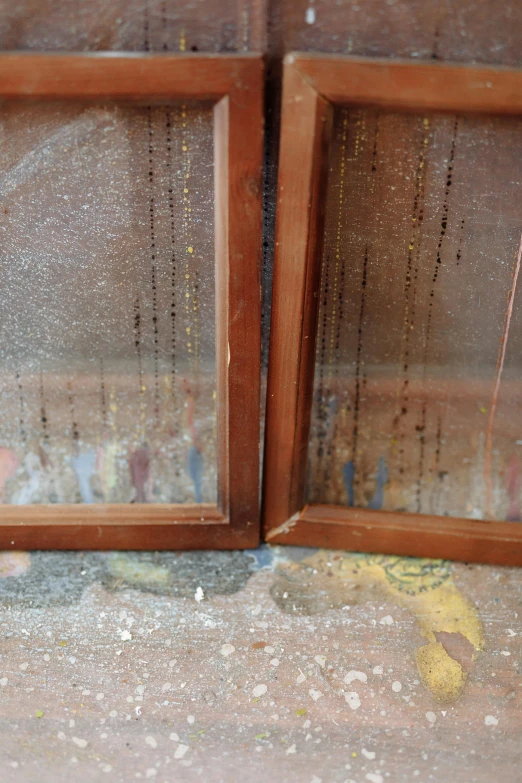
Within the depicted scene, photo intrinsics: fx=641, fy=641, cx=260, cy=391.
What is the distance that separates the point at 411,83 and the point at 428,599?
85cm

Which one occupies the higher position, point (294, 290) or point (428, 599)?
point (294, 290)

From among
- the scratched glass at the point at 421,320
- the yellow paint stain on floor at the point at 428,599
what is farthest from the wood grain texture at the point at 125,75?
the yellow paint stain on floor at the point at 428,599

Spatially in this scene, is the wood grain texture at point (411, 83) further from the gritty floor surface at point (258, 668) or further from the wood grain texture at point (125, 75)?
the gritty floor surface at point (258, 668)

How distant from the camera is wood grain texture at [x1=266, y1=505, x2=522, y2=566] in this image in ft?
3.93

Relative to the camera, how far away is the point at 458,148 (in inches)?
38.3

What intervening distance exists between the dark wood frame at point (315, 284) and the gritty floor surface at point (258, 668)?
0.17 feet

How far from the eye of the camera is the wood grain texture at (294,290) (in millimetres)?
914

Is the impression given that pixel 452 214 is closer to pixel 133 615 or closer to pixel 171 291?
pixel 171 291

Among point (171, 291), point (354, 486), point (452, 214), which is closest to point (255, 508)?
point (354, 486)

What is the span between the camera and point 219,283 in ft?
3.43

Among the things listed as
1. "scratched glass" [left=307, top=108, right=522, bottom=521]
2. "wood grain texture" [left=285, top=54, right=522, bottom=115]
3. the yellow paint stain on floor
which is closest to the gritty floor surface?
the yellow paint stain on floor

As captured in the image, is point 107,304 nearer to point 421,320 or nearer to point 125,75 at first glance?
point 125,75

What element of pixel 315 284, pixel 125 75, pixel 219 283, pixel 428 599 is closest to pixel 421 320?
pixel 315 284

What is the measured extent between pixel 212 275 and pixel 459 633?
2.44ft
